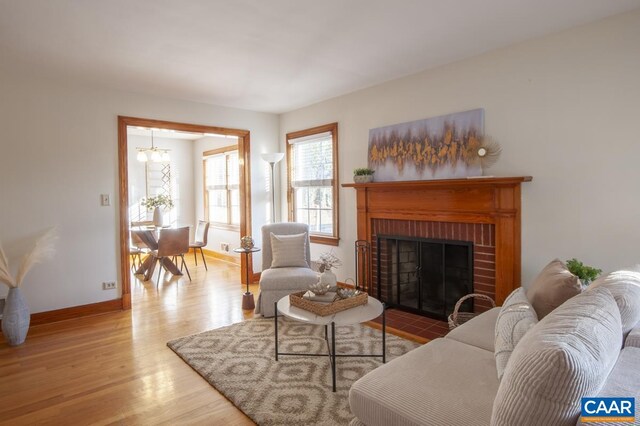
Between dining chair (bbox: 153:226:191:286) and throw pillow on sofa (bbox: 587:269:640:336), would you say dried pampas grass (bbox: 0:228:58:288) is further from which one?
throw pillow on sofa (bbox: 587:269:640:336)

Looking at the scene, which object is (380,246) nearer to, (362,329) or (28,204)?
(362,329)

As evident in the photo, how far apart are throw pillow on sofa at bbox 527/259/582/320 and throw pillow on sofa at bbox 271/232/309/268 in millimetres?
2499

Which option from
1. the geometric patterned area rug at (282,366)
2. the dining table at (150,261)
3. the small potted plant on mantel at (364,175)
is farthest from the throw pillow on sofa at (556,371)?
the dining table at (150,261)

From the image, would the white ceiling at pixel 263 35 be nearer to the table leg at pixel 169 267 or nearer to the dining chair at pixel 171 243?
the dining chair at pixel 171 243

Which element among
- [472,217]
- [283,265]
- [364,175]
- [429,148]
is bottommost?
[283,265]

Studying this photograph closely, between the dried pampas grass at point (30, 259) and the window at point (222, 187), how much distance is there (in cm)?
358

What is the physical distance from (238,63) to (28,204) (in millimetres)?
2553

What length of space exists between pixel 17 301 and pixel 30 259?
0.38 m

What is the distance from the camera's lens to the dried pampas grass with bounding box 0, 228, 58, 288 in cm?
338

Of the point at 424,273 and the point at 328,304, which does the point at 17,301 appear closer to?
the point at 328,304

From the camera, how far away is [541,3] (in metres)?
2.48

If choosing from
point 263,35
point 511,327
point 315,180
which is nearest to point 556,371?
point 511,327

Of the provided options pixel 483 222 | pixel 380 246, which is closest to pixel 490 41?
pixel 483 222

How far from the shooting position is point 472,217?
3.40 metres
